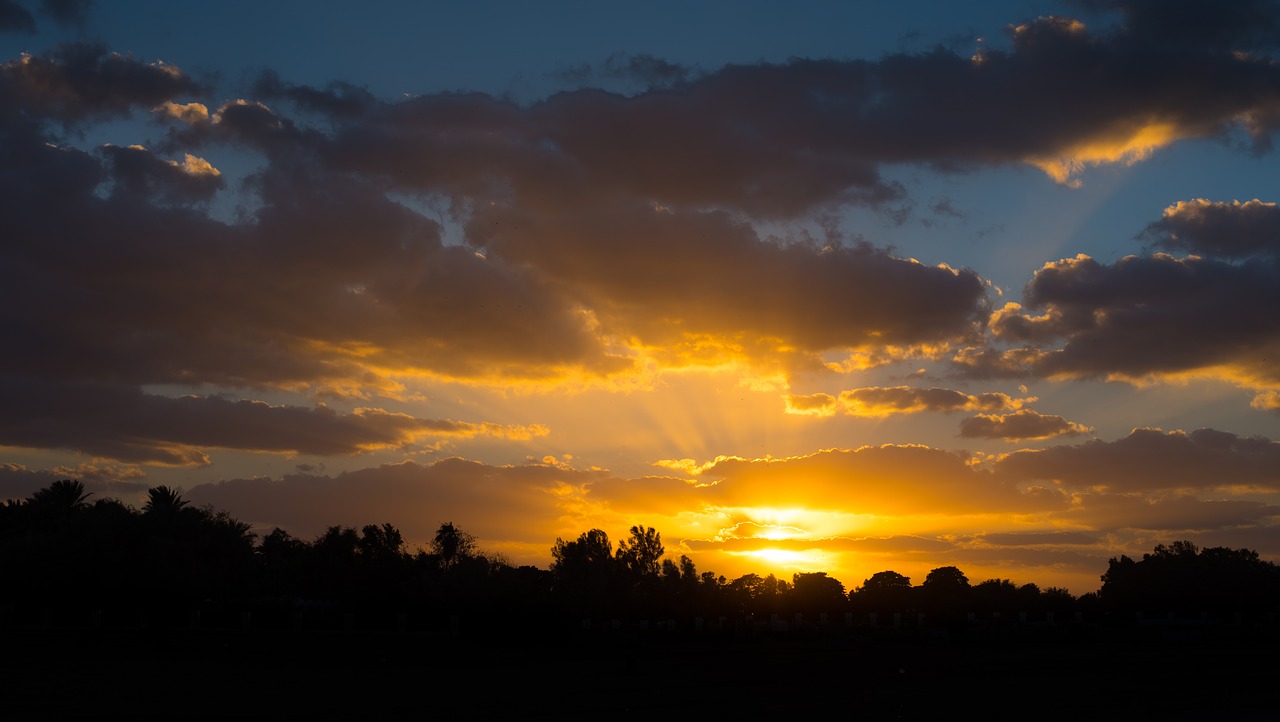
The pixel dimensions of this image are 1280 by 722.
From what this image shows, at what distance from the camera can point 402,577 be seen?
124125 mm

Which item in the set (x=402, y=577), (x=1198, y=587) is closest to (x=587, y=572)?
(x=402, y=577)

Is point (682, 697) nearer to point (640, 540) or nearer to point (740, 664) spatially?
point (740, 664)

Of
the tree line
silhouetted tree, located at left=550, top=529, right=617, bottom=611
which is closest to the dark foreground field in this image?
the tree line

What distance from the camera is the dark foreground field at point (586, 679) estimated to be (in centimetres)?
3431

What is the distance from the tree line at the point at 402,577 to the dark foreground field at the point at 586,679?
10460 millimetres

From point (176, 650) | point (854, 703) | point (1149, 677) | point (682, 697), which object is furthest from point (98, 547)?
point (1149, 677)

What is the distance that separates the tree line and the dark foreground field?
412 inches

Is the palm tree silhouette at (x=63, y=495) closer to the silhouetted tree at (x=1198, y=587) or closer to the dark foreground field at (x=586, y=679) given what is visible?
the dark foreground field at (x=586, y=679)

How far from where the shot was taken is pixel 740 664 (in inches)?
2264

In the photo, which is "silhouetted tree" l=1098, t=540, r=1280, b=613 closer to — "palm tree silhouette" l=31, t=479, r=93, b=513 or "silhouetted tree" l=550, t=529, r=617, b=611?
"silhouetted tree" l=550, t=529, r=617, b=611

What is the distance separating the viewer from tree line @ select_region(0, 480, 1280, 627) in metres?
80.1

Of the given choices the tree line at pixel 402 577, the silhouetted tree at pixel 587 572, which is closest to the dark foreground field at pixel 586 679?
the tree line at pixel 402 577

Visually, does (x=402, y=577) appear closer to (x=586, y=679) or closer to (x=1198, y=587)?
(x=586, y=679)

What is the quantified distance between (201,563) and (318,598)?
3904 cm
